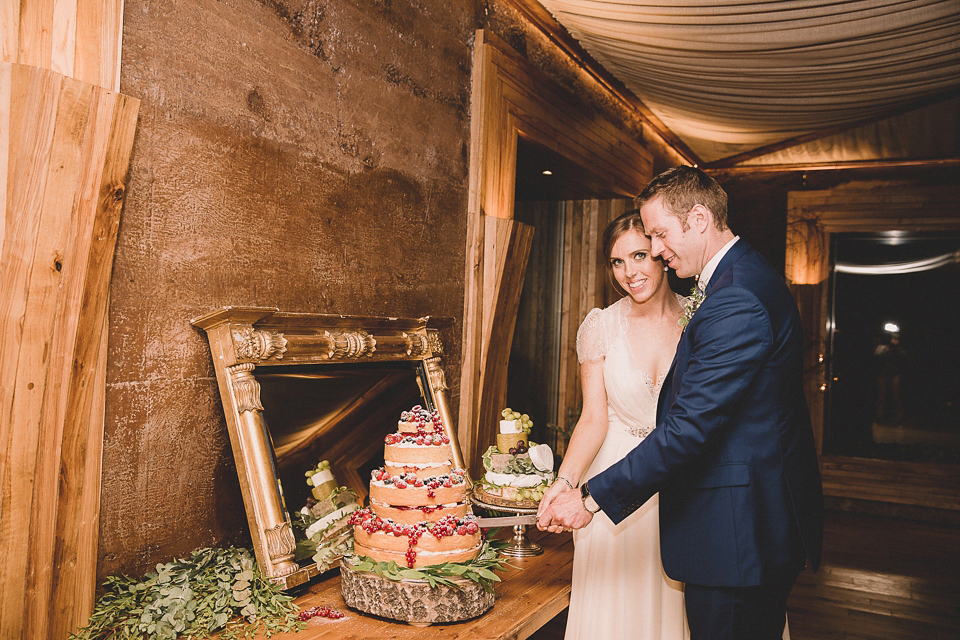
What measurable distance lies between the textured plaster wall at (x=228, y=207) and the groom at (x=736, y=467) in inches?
55.6

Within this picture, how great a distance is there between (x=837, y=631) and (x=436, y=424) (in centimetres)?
335

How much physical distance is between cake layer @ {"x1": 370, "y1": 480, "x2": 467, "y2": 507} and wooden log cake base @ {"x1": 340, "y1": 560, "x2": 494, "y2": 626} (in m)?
0.24

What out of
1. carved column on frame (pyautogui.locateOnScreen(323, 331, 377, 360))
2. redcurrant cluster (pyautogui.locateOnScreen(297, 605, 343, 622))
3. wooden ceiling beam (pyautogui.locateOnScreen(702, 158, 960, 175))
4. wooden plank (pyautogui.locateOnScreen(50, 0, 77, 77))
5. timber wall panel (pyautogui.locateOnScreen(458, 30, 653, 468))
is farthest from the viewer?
wooden ceiling beam (pyautogui.locateOnScreen(702, 158, 960, 175))

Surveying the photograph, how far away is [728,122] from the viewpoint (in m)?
6.00

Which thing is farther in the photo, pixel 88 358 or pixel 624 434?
pixel 624 434

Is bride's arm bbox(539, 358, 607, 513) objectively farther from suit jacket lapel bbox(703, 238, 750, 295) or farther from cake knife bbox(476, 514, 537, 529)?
suit jacket lapel bbox(703, 238, 750, 295)

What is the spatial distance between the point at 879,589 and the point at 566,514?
4062mm

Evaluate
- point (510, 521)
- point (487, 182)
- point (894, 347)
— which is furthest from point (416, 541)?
point (894, 347)

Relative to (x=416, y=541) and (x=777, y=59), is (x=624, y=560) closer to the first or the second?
(x=416, y=541)

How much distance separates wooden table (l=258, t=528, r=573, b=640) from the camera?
7.23 feet

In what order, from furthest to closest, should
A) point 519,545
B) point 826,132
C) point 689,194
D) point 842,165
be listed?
point 842,165 < point 826,132 < point 519,545 < point 689,194

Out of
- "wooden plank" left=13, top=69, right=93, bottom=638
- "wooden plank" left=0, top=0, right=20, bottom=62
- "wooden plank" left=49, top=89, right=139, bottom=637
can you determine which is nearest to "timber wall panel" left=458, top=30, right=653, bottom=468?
"wooden plank" left=49, top=89, right=139, bottom=637

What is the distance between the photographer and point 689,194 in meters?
2.29

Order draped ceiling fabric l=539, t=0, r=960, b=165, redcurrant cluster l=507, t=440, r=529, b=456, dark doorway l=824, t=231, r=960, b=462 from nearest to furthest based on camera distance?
redcurrant cluster l=507, t=440, r=529, b=456, draped ceiling fabric l=539, t=0, r=960, b=165, dark doorway l=824, t=231, r=960, b=462
